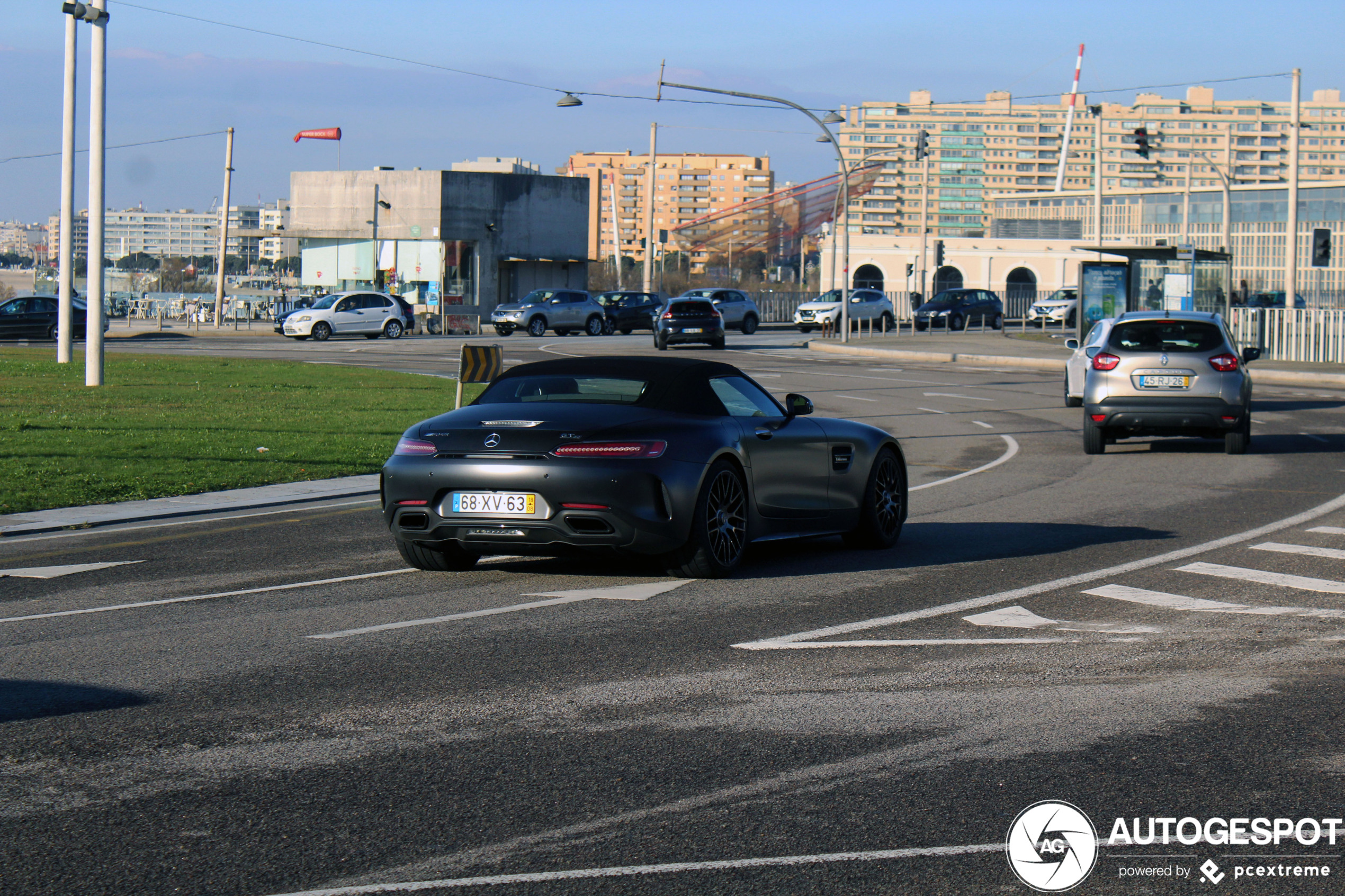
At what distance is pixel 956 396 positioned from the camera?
28.7 meters

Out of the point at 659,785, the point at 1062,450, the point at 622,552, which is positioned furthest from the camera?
the point at 1062,450

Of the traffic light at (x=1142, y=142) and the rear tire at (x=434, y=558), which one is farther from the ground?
the traffic light at (x=1142, y=142)

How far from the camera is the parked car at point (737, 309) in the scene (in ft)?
192

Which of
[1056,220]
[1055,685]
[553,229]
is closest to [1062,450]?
[1055,685]

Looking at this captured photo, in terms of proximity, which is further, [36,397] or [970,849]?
[36,397]

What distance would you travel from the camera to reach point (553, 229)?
268 feet

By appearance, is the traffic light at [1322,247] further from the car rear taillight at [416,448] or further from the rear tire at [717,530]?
the car rear taillight at [416,448]

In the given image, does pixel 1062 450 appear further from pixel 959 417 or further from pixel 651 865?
pixel 651 865

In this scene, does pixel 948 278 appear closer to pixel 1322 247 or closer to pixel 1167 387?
pixel 1322 247

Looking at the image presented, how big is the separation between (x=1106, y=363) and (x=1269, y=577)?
861 cm

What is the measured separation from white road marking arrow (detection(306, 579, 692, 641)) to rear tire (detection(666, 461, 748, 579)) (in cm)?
14

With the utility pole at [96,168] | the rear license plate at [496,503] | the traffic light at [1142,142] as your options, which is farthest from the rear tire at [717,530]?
the traffic light at [1142,142]

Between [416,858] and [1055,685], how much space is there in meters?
3.18

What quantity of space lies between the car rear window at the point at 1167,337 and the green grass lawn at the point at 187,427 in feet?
28.4
